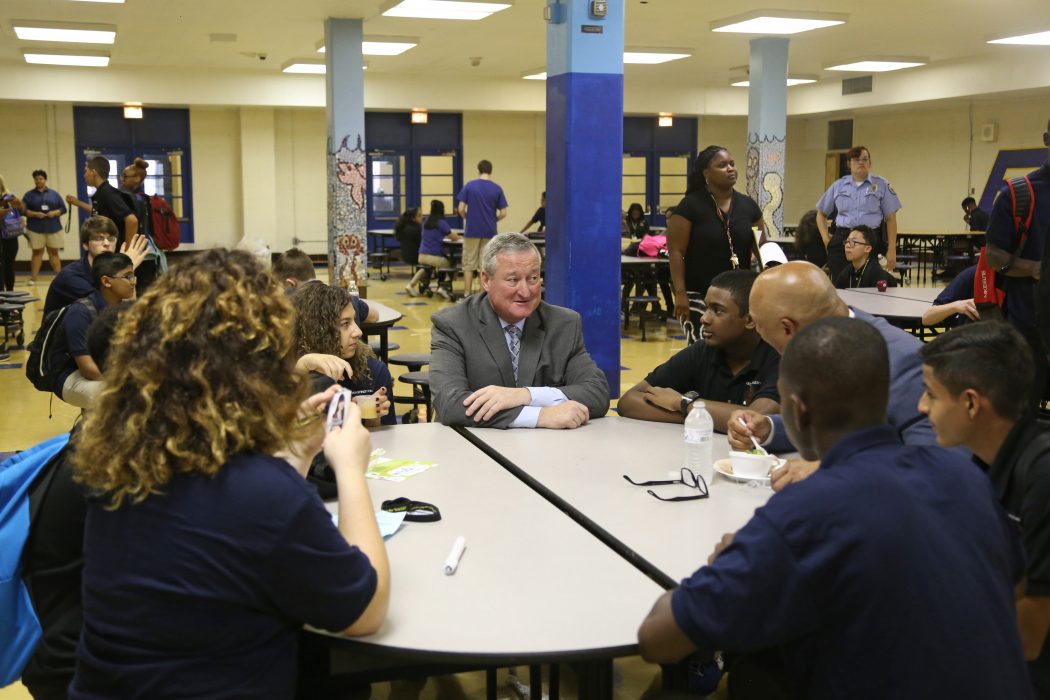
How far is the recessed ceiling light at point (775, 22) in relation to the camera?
11117 millimetres

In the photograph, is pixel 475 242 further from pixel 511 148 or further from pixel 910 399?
pixel 910 399

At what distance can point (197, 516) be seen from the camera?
5.24ft

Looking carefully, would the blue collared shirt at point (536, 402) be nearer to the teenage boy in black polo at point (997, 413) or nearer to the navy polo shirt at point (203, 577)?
the teenage boy in black polo at point (997, 413)

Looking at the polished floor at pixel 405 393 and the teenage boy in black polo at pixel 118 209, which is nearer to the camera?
the polished floor at pixel 405 393

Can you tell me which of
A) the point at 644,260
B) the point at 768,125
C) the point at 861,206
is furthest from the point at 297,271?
the point at 768,125

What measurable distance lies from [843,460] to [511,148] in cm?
1923

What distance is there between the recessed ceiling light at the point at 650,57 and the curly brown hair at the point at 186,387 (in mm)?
13181

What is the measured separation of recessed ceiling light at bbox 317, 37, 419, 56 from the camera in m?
13.0

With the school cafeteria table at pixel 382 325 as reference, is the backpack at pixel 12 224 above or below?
above

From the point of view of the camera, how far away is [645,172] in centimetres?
2125

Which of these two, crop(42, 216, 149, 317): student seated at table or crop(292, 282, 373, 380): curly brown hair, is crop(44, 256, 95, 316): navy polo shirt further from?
crop(292, 282, 373, 380): curly brown hair

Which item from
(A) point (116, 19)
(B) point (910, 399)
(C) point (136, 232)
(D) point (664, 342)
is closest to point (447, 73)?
(A) point (116, 19)

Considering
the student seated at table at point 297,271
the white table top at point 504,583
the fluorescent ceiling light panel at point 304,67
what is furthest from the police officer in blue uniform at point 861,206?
the fluorescent ceiling light panel at point 304,67

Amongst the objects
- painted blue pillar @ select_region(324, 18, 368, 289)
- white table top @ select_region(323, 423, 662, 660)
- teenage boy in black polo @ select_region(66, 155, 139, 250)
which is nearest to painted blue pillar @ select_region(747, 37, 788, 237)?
painted blue pillar @ select_region(324, 18, 368, 289)
